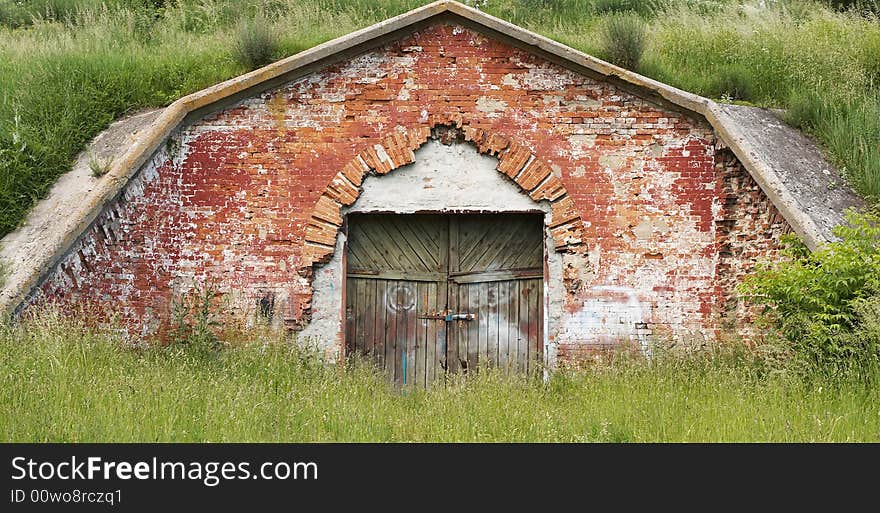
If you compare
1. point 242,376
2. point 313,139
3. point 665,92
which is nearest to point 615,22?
point 665,92

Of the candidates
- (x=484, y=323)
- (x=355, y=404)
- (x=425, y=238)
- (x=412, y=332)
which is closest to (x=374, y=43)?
(x=425, y=238)

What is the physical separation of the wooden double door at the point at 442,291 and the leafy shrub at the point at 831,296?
2742 mm

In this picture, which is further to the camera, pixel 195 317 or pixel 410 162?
pixel 410 162

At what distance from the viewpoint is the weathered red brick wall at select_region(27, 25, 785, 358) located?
10172 mm

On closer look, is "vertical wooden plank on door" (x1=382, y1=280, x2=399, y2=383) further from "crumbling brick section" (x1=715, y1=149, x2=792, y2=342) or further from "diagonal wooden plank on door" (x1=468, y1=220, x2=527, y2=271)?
"crumbling brick section" (x1=715, y1=149, x2=792, y2=342)

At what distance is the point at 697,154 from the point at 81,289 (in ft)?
21.8

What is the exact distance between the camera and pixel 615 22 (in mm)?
12586

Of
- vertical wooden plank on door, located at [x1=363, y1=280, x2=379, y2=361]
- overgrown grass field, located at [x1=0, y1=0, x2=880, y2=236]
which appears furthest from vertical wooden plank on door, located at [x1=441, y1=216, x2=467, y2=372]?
overgrown grass field, located at [x1=0, y1=0, x2=880, y2=236]

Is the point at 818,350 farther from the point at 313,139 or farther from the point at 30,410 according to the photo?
the point at 30,410

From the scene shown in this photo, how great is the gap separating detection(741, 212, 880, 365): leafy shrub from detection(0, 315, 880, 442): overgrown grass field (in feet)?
1.18

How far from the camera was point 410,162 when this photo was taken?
10.3 m

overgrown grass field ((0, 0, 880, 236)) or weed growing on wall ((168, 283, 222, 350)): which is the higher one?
overgrown grass field ((0, 0, 880, 236))

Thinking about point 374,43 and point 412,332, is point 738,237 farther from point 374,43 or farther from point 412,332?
point 374,43

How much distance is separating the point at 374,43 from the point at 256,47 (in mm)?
2549
